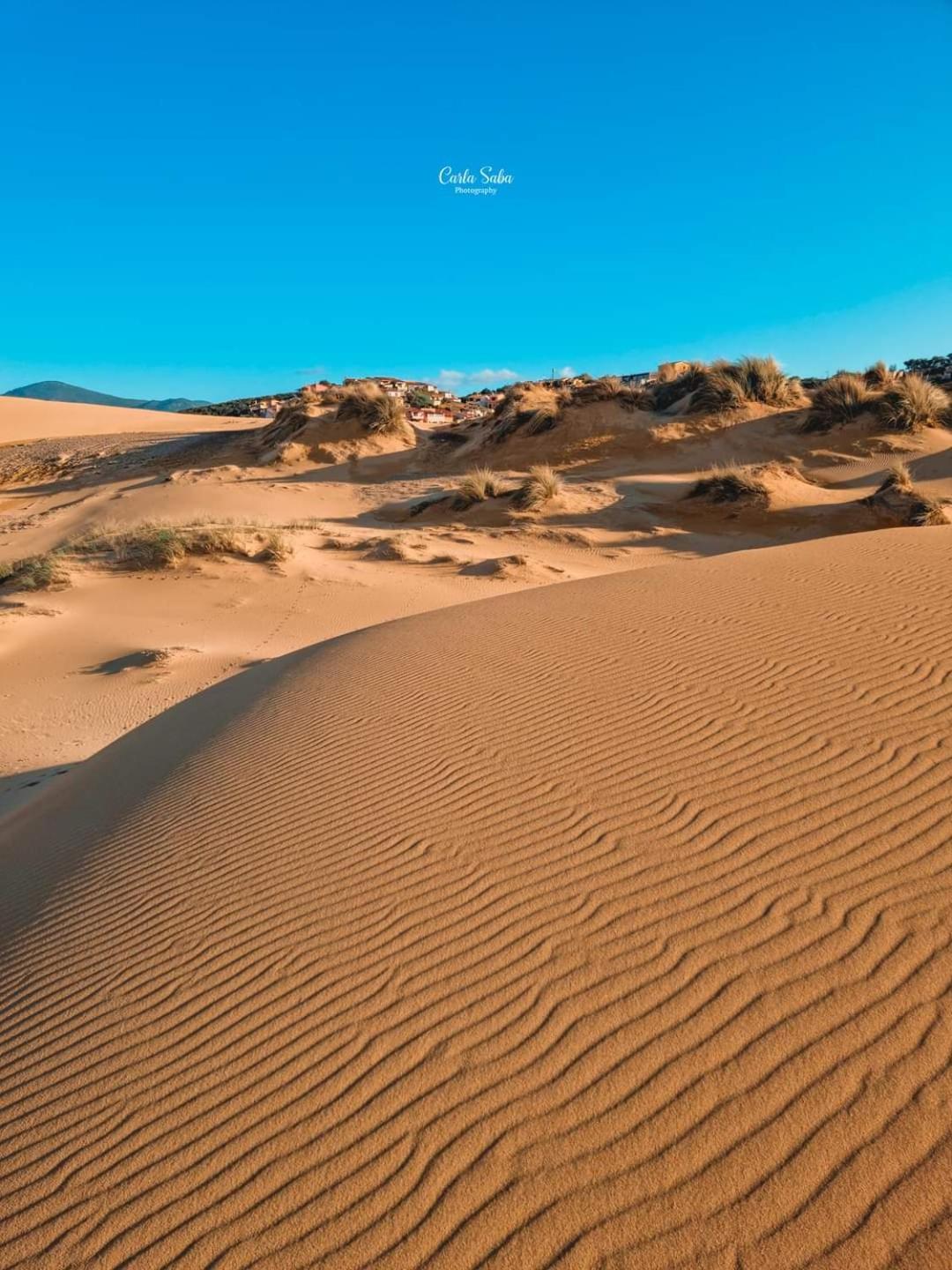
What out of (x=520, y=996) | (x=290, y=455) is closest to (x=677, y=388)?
(x=290, y=455)

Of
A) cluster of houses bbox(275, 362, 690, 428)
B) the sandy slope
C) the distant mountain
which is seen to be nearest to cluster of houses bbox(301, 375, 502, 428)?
cluster of houses bbox(275, 362, 690, 428)

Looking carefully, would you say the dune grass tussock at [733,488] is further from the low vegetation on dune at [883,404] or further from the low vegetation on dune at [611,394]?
the low vegetation on dune at [611,394]

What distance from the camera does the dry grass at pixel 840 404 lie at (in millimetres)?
19281

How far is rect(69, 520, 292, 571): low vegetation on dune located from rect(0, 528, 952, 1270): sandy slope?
956cm

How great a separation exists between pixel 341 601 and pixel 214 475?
1175 cm

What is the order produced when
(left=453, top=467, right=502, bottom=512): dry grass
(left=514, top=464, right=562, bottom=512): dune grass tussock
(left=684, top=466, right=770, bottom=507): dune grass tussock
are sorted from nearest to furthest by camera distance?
(left=684, top=466, right=770, bottom=507): dune grass tussock
(left=514, top=464, right=562, bottom=512): dune grass tussock
(left=453, top=467, right=502, bottom=512): dry grass

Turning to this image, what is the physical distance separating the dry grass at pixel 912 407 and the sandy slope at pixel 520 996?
16901 mm

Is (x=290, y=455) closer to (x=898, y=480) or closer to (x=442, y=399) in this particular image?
(x=898, y=480)

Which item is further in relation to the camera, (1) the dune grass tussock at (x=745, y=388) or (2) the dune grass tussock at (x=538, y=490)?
(1) the dune grass tussock at (x=745, y=388)

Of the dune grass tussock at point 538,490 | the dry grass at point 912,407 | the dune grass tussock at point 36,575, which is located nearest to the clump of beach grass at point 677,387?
the dry grass at point 912,407

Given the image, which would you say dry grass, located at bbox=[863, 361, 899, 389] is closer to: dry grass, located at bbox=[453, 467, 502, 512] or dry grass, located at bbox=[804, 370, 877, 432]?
dry grass, located at bbox=[804, 370, 877, 432]

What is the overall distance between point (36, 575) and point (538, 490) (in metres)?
10.1

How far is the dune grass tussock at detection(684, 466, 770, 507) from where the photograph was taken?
52.0ft

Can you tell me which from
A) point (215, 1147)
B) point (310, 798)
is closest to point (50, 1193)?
point (215, 1147)
